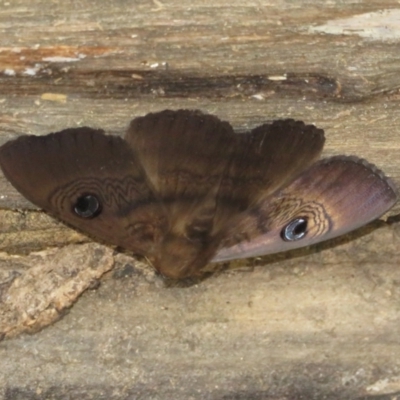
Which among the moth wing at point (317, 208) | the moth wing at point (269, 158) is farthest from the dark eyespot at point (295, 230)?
the moth wing at point (269, 158)

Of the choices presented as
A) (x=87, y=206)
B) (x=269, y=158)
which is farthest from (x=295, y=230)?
(x=87, y=206)

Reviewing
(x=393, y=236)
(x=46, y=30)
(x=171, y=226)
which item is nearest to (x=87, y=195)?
(x=171, y=226)

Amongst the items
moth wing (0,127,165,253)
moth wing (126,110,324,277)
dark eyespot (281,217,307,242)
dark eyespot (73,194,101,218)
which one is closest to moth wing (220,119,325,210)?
moth wing (126,110,324,277)

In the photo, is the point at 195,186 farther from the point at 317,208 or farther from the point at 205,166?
the point at 317,208

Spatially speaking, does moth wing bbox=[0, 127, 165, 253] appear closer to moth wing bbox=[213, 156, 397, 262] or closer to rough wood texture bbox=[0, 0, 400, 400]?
rough wood texture bbox=[0, 0, 400, 400]

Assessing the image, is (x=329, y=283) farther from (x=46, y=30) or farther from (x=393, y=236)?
(x=46, y=30)

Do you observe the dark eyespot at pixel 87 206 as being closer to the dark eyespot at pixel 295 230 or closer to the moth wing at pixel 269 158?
the moth wing at pixel 269 158
